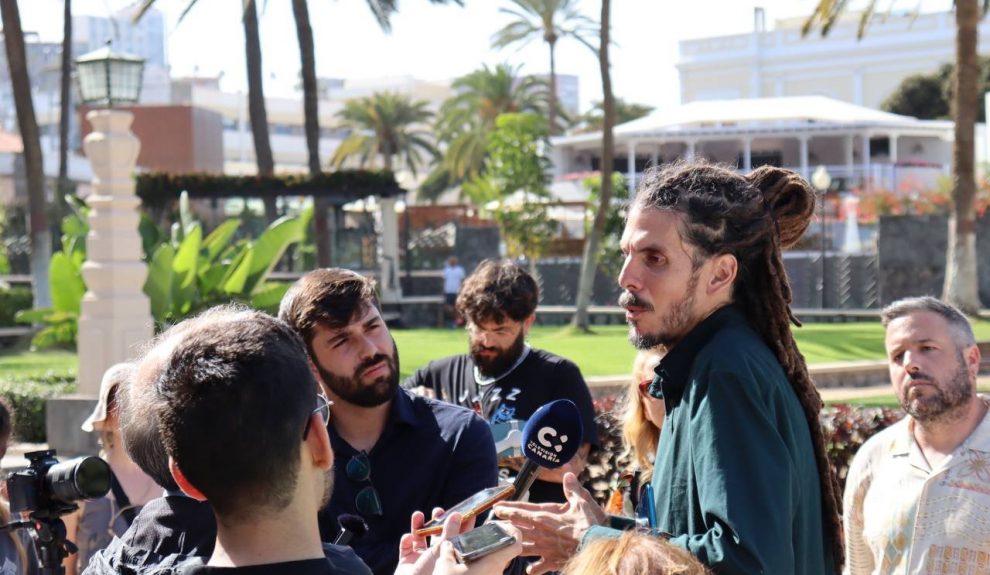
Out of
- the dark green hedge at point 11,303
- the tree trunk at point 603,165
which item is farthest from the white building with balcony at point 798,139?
the dark green hedge at point 11,303

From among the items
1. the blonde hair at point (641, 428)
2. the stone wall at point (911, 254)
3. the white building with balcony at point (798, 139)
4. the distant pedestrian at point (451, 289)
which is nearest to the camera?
the blonde hair at point (641, 428)

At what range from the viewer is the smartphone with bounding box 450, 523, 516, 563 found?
2322 millimetres

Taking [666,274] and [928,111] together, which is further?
[928,111]

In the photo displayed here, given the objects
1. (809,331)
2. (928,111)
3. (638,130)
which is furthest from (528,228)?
(928,111)

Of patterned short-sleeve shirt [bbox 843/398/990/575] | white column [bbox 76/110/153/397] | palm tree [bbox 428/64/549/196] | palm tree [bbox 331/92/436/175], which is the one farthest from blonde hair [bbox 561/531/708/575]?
palm tree [bbox 331/92/436/175]

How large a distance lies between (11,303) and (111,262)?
1608 cm

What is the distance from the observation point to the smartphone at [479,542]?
7.62 ft

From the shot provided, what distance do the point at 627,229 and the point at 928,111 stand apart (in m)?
62.5

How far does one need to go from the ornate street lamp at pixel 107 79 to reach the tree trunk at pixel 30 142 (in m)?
15.0

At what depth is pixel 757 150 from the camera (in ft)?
188

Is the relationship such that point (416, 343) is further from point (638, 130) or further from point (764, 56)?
point (764, 56)

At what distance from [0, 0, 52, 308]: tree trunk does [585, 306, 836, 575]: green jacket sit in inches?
968

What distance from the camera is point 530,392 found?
535cm

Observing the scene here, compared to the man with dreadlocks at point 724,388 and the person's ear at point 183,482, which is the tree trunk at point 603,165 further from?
the person's ear at point 183,482
